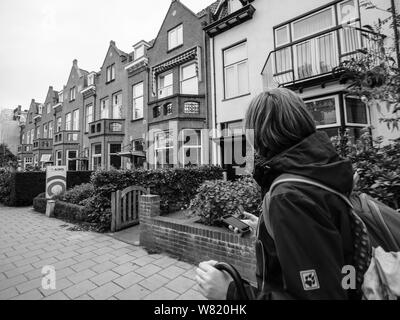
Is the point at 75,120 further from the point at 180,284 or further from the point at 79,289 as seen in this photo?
the point at 180,284

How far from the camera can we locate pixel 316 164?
0.91m

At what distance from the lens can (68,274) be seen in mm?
3695

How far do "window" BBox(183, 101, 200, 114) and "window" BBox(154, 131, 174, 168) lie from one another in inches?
62.0

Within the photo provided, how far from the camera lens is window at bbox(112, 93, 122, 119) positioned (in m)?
18.1

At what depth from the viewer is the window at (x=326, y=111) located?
7809mm

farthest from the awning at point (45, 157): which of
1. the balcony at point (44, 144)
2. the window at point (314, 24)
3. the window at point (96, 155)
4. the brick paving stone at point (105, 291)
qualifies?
the brick paving stone at point (105, 291)

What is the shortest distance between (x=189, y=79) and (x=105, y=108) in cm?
997

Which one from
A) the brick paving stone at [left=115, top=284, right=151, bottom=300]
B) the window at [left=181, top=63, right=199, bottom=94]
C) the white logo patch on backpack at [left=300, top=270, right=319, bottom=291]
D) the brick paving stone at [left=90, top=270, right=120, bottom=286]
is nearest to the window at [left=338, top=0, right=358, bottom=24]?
the window at [left=181, top=63, right=199, bottom=94]

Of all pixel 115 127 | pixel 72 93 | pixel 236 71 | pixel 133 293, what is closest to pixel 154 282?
pixel 133 293

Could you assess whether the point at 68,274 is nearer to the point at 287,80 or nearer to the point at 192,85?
the point at 287,80

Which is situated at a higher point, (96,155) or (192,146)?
(96,155)

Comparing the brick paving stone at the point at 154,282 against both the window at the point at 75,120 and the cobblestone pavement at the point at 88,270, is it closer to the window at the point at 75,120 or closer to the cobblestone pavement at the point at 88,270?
the cobblestone pavement at the point at 88,270
